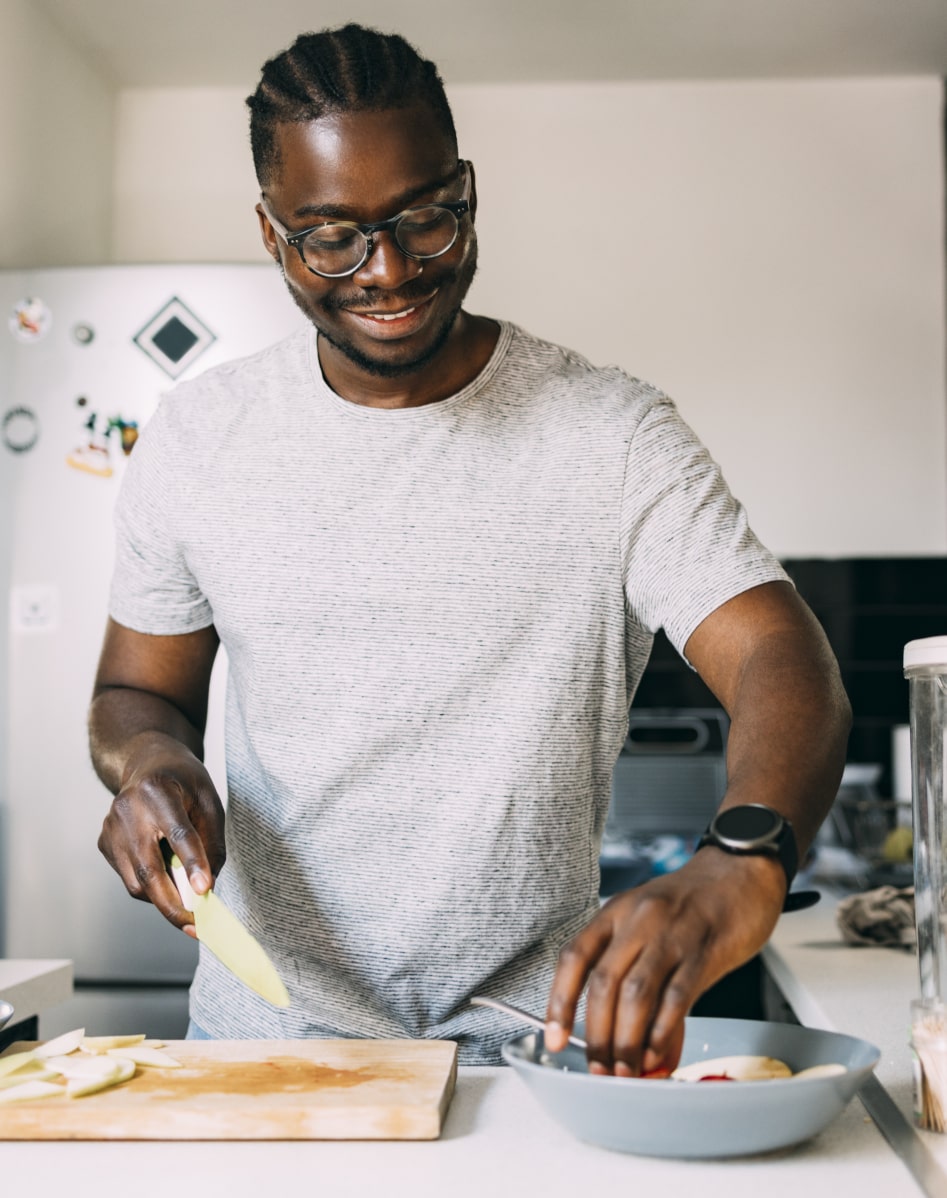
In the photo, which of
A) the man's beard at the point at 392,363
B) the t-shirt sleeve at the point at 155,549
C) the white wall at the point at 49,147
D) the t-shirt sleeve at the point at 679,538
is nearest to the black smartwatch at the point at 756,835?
the t-shirt sleeve at the point at 679,538

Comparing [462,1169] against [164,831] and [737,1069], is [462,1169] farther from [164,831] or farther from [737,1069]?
[164,831]

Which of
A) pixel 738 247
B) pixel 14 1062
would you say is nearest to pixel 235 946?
pixel 14 1062

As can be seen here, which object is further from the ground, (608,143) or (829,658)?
(608,143)

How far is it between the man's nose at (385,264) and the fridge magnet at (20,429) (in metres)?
1.59

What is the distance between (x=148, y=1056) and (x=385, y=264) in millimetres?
596

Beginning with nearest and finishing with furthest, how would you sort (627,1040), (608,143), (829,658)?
(627,1040)
(829,658)
(608,143)

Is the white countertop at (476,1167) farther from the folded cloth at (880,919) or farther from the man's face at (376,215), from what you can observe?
the folded cloth at (880,919)

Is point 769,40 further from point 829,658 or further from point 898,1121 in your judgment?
point 898,1121

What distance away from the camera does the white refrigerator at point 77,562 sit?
2.34 m

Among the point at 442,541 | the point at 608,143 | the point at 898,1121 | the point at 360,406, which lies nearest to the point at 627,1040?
the point at 898,1121

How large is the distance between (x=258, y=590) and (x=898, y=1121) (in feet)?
2.04

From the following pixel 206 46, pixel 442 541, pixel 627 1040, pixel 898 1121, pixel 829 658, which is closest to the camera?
pixel 627 1040

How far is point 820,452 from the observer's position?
3.11m

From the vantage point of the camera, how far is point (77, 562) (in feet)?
7.80
